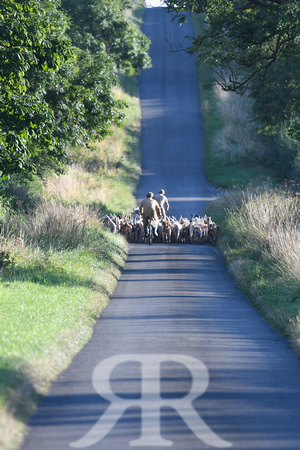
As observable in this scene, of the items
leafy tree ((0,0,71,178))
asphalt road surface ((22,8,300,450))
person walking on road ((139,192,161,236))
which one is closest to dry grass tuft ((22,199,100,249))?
asphalt road surface ((22,8,300,450))

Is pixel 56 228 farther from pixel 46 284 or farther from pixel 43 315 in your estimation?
pixel 43 315

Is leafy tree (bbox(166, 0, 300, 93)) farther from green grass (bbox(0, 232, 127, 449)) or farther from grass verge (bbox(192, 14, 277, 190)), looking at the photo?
grass verge (bbox(192, 14, 277, 190))

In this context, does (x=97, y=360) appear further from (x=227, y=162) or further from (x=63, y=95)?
(x=227, y=162)

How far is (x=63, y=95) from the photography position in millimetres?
21250

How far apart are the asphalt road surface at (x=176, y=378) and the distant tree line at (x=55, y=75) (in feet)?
14.1

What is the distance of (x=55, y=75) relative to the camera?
66.6 feet

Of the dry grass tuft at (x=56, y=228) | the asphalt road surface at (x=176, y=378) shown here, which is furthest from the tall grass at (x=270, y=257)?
the dry grass tuft at (x=56, y=228)

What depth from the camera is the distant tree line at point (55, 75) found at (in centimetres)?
1313

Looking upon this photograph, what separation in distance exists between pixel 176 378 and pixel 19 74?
25.5 feet

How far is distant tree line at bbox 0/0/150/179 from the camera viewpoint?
43.1 ft

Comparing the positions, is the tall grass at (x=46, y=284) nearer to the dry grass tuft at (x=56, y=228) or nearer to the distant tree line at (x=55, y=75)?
the dry grass tuft at (x=56, y=228)

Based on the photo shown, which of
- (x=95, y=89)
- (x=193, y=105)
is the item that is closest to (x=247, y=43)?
(x=95, y=89)

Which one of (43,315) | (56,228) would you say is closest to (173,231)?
(56,228)

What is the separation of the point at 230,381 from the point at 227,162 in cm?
3631
